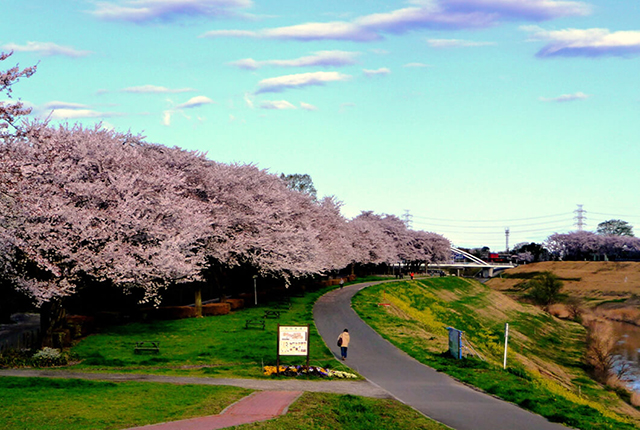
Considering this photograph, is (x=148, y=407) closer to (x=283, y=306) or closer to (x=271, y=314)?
(x=271, y=314)

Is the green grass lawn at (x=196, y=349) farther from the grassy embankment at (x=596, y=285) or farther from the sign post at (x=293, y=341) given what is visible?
the grassy embankment at (x=596, y=285)

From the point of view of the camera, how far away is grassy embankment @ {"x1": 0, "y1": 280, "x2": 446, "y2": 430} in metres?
19.0

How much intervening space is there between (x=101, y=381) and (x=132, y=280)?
34.9 feet

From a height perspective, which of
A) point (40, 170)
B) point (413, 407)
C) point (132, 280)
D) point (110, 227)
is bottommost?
point (413, 407)

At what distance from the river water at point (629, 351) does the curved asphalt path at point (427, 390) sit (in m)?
27.9

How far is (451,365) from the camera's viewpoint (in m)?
32.6

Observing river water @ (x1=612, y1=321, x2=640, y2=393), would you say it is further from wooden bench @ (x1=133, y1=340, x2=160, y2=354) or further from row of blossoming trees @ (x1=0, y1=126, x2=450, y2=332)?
wooden bench @ (x1=133, y1=340, x2=160, y2=354)

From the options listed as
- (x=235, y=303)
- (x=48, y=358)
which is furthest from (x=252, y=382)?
(x=235, y=303)

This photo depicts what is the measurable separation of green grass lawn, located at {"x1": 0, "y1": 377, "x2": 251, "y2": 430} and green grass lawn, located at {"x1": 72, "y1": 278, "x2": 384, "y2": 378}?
14.8 ft

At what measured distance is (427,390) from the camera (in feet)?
87.6

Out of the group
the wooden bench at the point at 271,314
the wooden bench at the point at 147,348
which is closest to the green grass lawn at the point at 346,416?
the wooden bench at the point at 147,348

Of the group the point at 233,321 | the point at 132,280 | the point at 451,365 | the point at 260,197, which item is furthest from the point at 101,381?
the point at 260,197

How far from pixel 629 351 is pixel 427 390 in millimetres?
54547

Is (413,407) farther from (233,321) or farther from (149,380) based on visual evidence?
(233,321)
